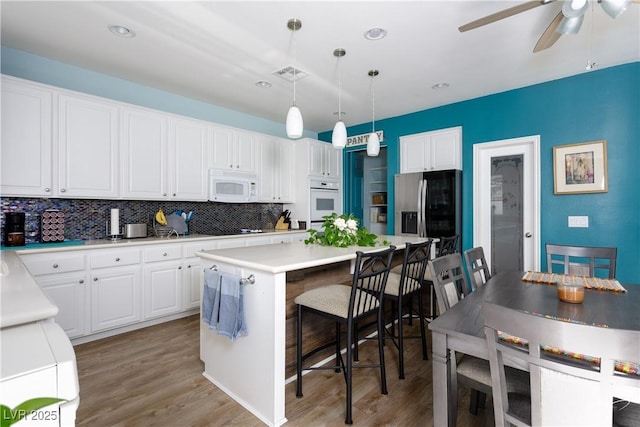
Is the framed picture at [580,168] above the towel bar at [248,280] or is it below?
above

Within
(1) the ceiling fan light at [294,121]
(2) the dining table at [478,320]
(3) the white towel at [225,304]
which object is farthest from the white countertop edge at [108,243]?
(2) the dining table at [478,320]

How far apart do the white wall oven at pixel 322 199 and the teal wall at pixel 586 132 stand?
226 centimetres

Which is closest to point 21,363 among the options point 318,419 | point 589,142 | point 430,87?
point 318,419

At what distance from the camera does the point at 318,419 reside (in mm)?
1861

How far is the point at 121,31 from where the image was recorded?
253cm

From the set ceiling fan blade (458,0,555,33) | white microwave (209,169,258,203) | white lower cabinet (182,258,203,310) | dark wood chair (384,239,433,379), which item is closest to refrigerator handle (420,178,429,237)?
dark wood chair (384,239,433,379)

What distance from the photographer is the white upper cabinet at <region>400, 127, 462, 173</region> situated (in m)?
4.22

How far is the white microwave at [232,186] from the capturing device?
4.11 meters

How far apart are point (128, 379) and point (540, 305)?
106 inches

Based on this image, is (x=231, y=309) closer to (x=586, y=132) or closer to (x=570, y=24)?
(x=570, y=24)

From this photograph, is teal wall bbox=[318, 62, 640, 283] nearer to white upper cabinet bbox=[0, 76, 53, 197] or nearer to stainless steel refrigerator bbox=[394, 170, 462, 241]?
stainless steel refrigerator bbox=[394, 170, 462, 241]

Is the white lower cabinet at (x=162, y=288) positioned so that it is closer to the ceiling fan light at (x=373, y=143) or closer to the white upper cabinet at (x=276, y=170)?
the white upper cabinet at (x=276, y=170)

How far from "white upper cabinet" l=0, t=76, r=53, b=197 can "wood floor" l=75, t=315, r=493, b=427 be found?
1538 millimetres

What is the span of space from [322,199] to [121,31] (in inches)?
137
